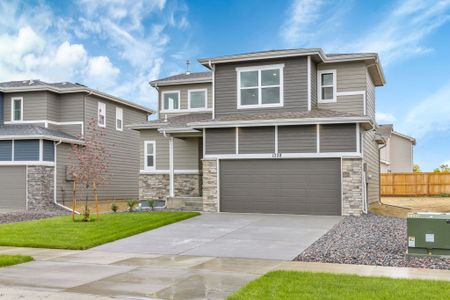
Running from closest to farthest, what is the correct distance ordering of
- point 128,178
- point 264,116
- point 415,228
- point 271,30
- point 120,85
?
point 415,228, point 264,116, point 271,30, point 128,178, point 120,85

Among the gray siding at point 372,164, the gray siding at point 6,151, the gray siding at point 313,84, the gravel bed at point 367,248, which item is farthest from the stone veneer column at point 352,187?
the gray siding at point 6,151

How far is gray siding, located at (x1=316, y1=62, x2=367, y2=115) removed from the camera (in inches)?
786

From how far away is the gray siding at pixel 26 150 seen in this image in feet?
74.0

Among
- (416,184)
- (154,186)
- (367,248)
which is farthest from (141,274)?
(416,184)

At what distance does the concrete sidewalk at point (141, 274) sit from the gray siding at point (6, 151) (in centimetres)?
1375

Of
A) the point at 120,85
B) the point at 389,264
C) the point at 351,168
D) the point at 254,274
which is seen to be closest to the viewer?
the point at 254,274

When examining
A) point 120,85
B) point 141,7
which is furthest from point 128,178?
point 141,7

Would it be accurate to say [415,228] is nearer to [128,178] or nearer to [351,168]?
[351,168]

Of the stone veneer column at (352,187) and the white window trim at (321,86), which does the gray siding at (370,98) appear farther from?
the stone veneer column at (352,187)

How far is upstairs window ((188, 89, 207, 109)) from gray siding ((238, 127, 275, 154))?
6863 millimetres

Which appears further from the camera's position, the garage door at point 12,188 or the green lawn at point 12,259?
the garage door at point 12,188

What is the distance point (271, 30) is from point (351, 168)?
8894 mm

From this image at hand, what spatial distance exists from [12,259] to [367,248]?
7.65 metres

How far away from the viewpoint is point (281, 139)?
701 inches
